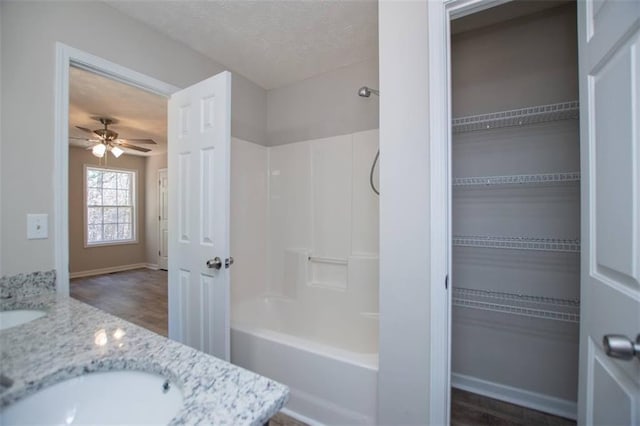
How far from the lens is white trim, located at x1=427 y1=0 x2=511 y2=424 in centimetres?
120

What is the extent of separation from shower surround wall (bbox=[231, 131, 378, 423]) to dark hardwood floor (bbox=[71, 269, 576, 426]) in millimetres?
642

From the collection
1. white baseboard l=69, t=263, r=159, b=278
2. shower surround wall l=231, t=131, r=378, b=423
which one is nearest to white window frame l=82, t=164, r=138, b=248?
white baseboard l=69, t=263, r=159, b=278

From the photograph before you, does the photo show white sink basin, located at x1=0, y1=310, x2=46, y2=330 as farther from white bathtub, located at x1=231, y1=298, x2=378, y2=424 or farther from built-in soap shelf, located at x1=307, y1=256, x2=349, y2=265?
built-in soap shelf, located at x1=307, y1=256, x2=349, y2=265

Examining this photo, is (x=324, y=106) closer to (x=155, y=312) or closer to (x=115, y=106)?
(x=115, y=106)

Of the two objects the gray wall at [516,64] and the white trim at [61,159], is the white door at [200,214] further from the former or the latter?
the gray wall at [516,64]

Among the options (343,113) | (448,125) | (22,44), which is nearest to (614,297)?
(448,125)

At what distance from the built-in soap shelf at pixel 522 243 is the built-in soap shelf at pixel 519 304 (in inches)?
11.8

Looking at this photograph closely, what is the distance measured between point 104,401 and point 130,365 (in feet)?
Result: 0.25

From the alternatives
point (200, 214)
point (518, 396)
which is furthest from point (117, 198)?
point (518, 396)

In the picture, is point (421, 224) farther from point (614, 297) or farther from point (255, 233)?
point (255, 233)

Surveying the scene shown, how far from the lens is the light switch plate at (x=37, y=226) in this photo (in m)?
1.35

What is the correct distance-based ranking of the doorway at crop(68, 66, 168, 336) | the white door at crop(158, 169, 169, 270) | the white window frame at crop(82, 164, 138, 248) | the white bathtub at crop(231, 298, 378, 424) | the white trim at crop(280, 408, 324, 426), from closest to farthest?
the white bathtub at crop(231, 298, 378, 424)
the white trim at crop(280, 408, 324, 426)
the doorway at crop(68, 66, 168, 336)
the white window frame at crop(82, 164, 138, 248)
the white door at crop(158, 169, 169, 270)

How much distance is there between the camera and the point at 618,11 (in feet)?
2.28

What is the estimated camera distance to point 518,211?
6.01 feet
